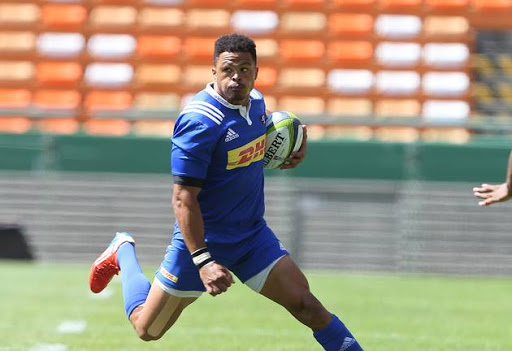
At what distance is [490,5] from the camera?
58.7 ft

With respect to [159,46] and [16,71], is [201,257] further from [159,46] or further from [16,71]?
[16,71]

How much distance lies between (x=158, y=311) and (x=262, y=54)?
12.3m

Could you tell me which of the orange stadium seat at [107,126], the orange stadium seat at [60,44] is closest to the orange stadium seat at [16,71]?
the orange stadium seat at [60,44]

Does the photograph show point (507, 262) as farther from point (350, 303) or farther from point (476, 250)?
point (350, 303)

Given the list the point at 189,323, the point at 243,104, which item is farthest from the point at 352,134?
the point at 243,104

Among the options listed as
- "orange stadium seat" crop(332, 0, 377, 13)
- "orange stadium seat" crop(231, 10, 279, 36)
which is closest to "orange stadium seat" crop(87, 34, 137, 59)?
"orange stadium seat" crop(231, 10, 279, 36)

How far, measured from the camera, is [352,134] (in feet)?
54.3

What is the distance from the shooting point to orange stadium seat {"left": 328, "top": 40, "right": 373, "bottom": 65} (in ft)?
58.2

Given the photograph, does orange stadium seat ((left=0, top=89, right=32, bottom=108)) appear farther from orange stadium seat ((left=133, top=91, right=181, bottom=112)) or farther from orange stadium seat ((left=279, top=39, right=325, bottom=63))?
orange stadium seat ((left=279, top=39, right=325, bottom=63))

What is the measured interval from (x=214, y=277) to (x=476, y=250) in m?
10.4

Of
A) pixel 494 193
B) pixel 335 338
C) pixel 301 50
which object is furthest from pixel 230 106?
pixel 301 50

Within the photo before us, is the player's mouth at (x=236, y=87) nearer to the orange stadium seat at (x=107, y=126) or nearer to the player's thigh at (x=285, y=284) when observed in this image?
the player's thigh at (x=285, y=284)

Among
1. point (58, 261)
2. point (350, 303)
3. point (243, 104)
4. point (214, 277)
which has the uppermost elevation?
point (243, 104)

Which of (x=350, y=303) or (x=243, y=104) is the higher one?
(x=243, y=104)
